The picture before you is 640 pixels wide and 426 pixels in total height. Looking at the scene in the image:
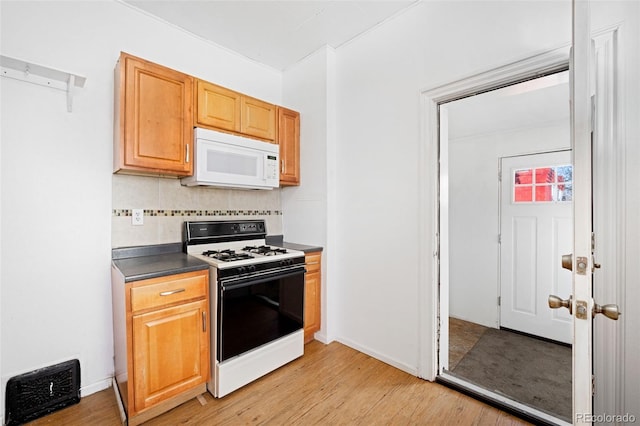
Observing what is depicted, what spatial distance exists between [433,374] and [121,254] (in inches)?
93.1

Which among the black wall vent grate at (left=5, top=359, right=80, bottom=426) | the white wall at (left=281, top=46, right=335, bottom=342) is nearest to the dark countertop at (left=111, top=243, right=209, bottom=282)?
the black wall vent grate at (left=5, top=359, right=80, bottom=426)

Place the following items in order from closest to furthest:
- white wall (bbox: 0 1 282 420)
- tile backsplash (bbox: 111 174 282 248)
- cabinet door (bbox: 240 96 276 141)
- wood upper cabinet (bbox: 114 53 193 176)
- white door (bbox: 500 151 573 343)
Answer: white wall (bbox: 0 1 282 420), wood upper cabinet (bbox: 114 53 193 176), tile backsplash (bbox: 111 174 282 248), cabinet door (bbox: 240 96 276 141), white door (bbox: 500 151 573 343)

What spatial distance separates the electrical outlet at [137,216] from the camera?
6.94ft

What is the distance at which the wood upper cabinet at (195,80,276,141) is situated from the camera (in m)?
2.18

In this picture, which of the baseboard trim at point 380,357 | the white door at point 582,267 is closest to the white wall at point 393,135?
the baseboard trim at point 380,357

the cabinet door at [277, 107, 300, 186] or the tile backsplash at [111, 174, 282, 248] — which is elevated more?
the cabinet door at [277, 107, 300, 186]

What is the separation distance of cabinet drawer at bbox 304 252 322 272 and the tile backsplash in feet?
2.44

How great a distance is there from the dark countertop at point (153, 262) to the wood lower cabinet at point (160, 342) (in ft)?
0.13

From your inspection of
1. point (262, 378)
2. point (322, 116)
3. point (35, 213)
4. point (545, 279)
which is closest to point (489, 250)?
point (545, 279)

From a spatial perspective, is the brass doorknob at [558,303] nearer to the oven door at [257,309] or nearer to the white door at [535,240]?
the oven door at [257,309]

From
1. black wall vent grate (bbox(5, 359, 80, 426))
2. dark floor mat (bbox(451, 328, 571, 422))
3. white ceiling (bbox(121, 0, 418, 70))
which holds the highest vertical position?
white ceiling (bbox(121, 0, 418, 70))

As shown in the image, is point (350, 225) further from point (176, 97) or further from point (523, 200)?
point (523, 200)

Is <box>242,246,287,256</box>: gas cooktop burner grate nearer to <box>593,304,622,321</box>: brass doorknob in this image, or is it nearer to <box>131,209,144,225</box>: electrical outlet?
<box>131,209,144,225</box>: electrical outlet

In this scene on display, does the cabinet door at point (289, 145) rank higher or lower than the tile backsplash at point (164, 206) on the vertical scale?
higher
